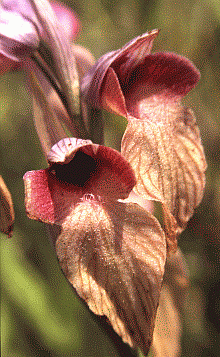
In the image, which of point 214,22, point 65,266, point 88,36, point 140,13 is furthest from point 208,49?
point 65,266

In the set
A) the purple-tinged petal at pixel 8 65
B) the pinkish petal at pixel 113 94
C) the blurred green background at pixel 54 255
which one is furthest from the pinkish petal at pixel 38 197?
the blurred green background at pixel 54 255

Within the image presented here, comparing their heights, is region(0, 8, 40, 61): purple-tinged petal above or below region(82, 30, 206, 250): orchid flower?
above

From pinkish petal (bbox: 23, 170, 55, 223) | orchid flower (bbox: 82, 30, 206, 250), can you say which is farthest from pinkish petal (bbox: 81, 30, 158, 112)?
pinkish petal (bbox: 23, 170, 55, 223)

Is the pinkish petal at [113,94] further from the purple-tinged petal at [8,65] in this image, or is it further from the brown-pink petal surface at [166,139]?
the purple-tinged petal at [8,65]

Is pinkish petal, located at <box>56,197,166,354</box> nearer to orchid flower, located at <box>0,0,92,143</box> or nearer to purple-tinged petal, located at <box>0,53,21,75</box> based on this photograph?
orchid flower, located at <box>0,0,92,143</box>

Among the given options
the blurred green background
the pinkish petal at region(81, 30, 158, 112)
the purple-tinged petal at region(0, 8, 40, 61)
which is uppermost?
the purple-tinged petal at region(0, 8, 40, 61)

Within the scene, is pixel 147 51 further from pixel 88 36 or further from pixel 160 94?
pixel 88 36

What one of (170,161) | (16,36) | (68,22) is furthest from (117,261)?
(68,22)

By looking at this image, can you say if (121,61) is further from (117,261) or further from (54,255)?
(54,255)
